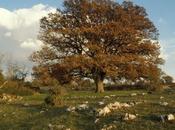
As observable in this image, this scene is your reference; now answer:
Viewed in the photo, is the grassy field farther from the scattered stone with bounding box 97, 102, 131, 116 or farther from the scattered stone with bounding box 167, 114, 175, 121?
the scattered stone with bounding box 97, 102, 131, 116

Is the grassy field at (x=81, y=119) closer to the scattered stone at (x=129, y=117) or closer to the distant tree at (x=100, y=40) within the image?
the scattered stone at (x=129, y=117)

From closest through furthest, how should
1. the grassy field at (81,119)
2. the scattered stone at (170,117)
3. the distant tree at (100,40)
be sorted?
the scattered stone at (170,117), the grassy field at (81,119), the distant tree at (100,40)

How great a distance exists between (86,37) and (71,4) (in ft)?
16.1

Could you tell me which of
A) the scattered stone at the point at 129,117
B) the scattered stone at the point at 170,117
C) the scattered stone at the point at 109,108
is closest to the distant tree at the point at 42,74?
the scattered stone at the point at 109,108

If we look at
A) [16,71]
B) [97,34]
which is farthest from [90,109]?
[16,71]

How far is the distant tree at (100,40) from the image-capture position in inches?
2432

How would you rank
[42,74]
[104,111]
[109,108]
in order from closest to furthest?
1. [104,111]
2. [109,108]
3. [42,74]

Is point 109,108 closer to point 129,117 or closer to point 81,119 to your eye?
point 81,119

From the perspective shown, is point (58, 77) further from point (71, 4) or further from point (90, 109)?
point (90, 109)

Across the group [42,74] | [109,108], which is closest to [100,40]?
[42,74]

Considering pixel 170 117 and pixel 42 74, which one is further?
pixel 42 74

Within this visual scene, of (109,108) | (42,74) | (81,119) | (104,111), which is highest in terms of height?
(42,74)

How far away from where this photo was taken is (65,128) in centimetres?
2056

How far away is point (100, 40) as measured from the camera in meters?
63.8
